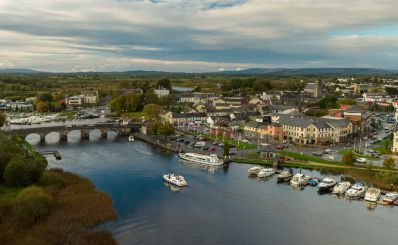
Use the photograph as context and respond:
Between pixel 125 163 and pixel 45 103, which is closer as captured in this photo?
pixel 125 163

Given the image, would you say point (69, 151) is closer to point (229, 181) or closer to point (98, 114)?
point (229, 181)

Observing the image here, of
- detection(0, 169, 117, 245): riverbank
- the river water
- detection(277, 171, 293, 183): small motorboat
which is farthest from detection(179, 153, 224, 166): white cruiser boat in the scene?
detection(0, 169, 117, 245): riverbank

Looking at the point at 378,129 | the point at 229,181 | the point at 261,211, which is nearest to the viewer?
the point at 261,211

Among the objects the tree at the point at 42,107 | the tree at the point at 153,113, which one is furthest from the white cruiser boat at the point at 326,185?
the tree at the point at 42,107

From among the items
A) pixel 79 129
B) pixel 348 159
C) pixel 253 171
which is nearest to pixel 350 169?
pixel 348 159

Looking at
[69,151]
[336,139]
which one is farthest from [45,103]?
[336,139]

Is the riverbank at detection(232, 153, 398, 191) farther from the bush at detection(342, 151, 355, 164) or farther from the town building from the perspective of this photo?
the town building

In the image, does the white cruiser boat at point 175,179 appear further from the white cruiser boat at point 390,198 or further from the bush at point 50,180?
the white cruiser boat at point 390,198
